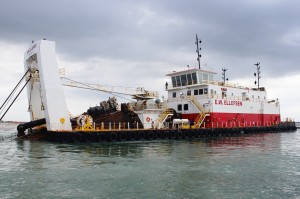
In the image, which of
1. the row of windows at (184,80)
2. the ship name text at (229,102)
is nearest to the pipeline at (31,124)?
the row of windows at (184,80)

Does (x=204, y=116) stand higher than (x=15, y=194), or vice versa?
(x=204, y=116)

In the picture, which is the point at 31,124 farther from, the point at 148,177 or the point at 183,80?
the point at 148,177

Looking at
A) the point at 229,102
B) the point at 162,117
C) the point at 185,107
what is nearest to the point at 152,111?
the point at 162,117

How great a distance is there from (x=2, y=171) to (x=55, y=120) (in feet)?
41.1

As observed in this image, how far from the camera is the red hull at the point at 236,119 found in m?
36.2

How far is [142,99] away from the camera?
125ft

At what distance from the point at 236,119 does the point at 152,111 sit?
38.5ft

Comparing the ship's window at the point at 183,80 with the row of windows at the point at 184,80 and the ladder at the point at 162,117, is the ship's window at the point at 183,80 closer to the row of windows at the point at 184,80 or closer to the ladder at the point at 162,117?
the row of windows at the point at 184,80

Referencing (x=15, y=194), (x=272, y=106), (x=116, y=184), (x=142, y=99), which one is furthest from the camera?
(x=272, y=106)

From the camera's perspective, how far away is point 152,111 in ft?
111

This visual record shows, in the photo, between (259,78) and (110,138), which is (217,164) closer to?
(110,138)

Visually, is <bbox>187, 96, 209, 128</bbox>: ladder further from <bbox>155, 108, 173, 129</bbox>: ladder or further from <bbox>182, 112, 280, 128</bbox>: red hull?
<bbox>155, 108, 173, 129</bbox>: ladder

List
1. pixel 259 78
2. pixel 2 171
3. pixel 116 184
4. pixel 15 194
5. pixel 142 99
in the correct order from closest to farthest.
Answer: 1. pixel 15 194
2. pixel 116 184
3. pixel 2 171
4. pixel 142 99
5. pixel 259 78

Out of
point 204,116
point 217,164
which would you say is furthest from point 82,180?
point 204,116
